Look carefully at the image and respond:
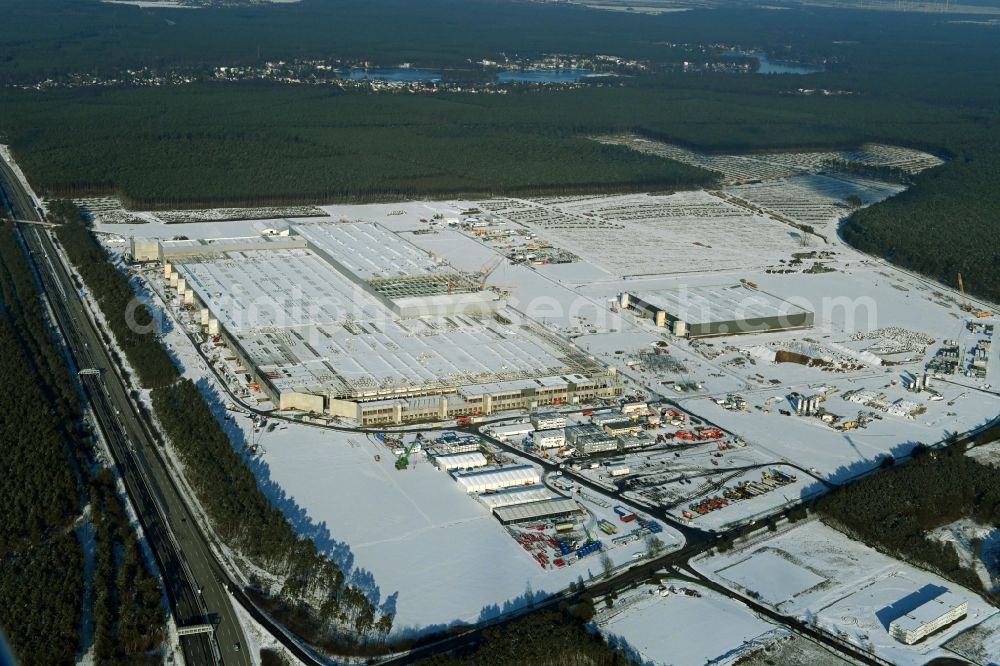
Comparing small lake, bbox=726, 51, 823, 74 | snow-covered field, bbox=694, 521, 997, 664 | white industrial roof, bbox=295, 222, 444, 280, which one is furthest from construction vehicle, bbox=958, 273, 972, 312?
small lake, bbox=726, 51, 823, 74

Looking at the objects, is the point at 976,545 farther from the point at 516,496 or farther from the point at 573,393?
the point at 573,393

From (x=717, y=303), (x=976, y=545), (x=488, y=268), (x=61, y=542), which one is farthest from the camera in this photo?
(x=488, y=268)

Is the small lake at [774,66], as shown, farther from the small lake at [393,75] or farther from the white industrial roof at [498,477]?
the white industrial roof at [498,477]

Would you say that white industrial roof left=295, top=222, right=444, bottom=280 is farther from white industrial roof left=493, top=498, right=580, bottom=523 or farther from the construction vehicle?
A: the construction vehicle

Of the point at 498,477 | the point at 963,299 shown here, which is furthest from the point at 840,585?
the point at 963,299

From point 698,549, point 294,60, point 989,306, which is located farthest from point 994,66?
point 698,549

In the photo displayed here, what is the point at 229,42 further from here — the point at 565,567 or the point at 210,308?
the point at 565,567
